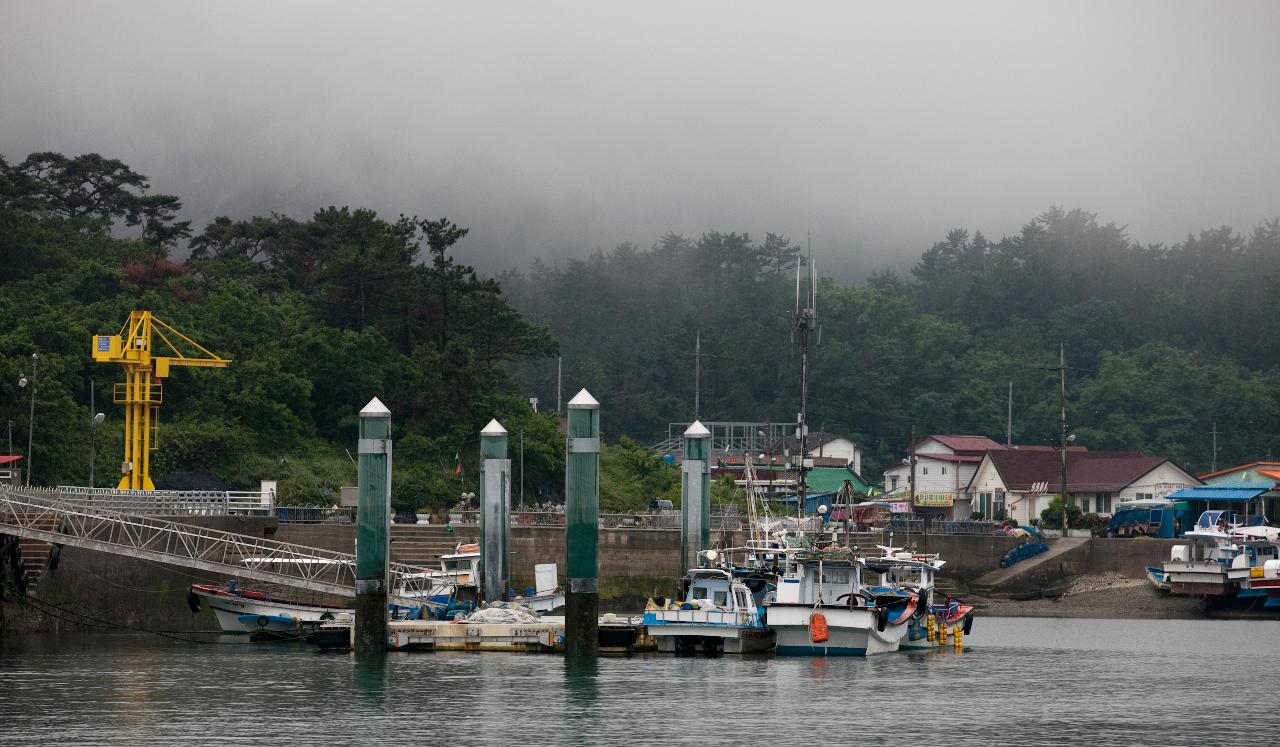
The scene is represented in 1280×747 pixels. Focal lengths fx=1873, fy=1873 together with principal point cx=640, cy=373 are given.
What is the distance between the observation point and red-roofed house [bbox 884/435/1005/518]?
128 meters

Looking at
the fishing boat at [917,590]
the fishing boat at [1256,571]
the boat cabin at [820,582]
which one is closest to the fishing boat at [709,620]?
the boat cabin at [820,582]

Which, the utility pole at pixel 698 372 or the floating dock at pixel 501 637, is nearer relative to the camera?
the floating dock at pixel 501 637

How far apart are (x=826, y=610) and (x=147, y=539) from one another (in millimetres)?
27223

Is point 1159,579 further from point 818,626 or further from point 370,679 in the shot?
point 370,679

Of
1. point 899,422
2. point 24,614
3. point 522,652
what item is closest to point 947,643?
point 522,652

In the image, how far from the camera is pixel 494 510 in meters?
66.1

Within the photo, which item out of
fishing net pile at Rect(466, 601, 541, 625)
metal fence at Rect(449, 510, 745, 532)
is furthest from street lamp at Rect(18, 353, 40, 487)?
fishing net pile at Rect(466, 601, 541, 625)

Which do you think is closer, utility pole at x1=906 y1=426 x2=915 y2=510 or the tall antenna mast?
utility pole at x1=906 y1=426 x2=915 y2=510

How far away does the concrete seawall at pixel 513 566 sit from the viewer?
70.8 m

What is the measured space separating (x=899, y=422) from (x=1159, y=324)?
33.8 m

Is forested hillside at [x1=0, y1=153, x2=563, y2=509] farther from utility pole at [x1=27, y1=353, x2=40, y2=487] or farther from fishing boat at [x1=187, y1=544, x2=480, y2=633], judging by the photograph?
fishing boat at [x1=187, y1=544, x2=480, y2=633]

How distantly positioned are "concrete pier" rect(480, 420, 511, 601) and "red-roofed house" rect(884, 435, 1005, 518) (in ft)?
213

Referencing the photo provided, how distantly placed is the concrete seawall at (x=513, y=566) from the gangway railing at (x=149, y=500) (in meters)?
0.96

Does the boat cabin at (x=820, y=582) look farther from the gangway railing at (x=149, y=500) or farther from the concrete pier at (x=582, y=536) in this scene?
the gangway railing at (x=149, y=500)
